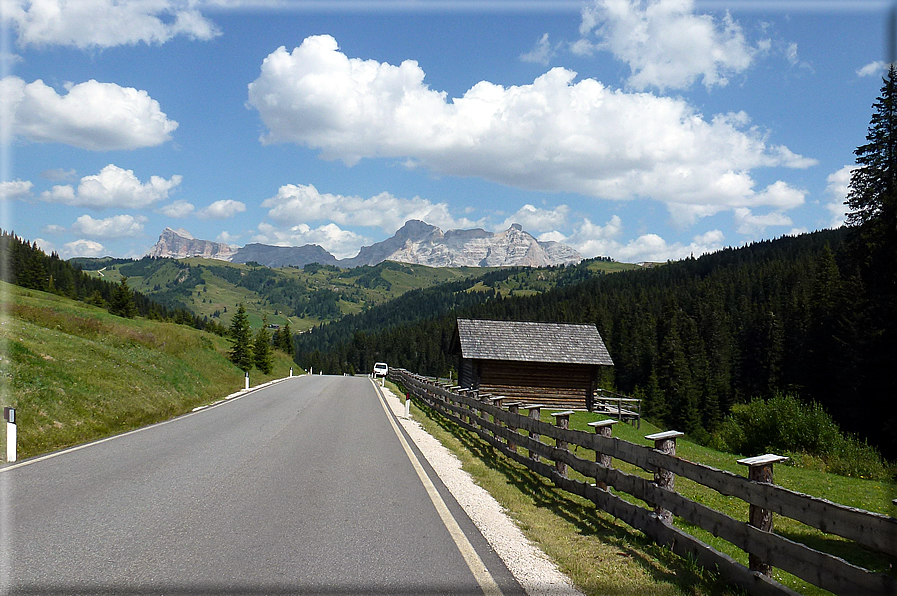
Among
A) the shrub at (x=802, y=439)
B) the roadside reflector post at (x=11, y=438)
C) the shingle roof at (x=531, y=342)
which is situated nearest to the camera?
the roadside reflector post at (x=11, y=438)

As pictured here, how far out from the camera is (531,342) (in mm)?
38094

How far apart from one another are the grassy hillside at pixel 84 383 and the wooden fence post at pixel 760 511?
11638 mm

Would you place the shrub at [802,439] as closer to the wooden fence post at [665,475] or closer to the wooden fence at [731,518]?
the wooden fence at [731,518]

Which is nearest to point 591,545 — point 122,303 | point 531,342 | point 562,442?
point 562,442

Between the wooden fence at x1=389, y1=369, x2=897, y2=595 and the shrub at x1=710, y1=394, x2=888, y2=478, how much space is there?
1029 centimetres

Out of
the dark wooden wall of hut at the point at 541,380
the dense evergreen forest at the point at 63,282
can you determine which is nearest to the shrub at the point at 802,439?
the dark wooden wall of hut at the point at 541,380

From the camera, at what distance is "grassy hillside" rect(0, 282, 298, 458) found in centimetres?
1273

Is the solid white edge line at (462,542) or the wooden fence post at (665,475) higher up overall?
the wooden fence post at (665,475)

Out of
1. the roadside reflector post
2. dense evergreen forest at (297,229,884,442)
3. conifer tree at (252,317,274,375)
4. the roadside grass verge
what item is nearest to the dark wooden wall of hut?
dense evergreen forest at (297,229,884,442)

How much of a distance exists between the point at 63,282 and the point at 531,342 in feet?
383

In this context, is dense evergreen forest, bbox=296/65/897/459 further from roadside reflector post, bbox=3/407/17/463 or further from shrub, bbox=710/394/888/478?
roadside reflector post, bbox=3/407/17/463

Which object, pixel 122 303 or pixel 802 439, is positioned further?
pixel 122 303

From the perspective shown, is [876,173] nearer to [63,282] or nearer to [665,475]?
[665,475]

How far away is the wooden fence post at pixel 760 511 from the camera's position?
4.91m
